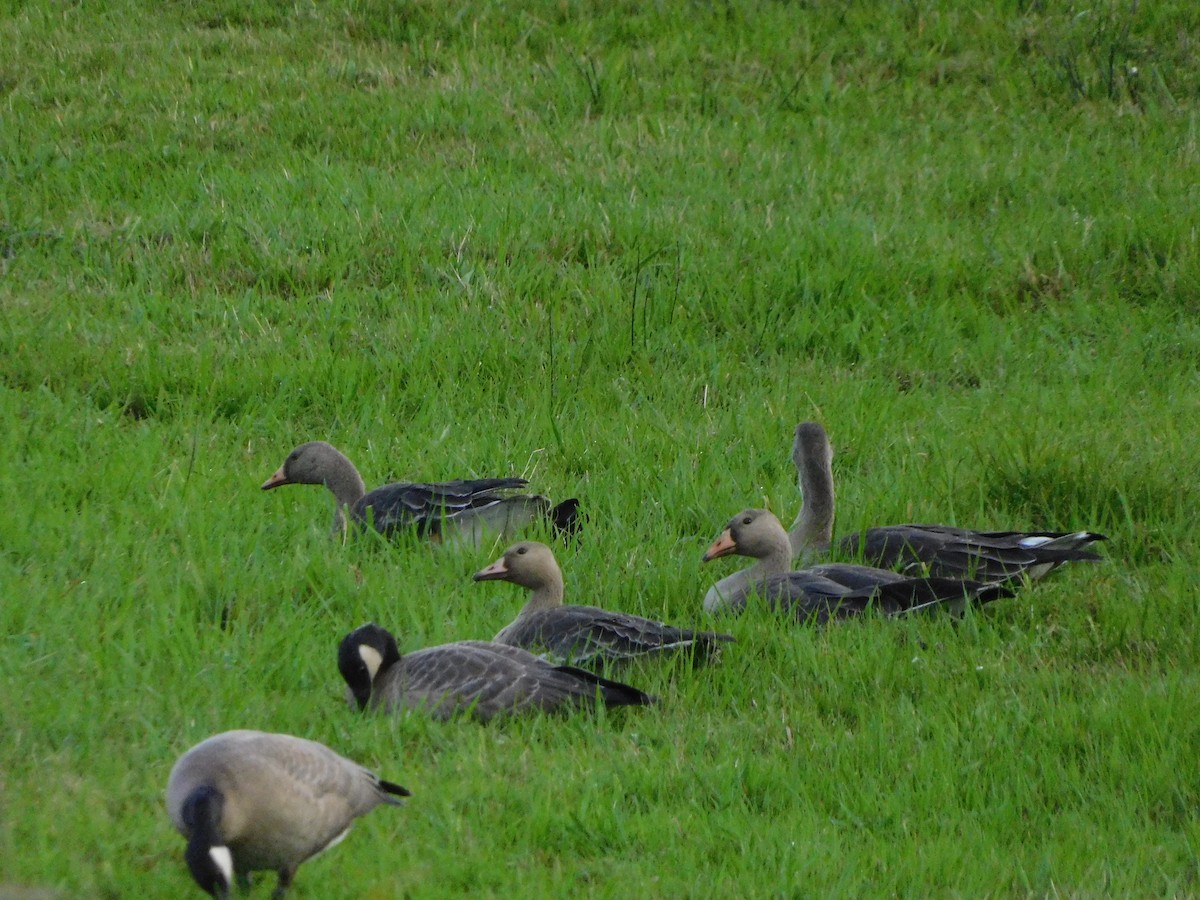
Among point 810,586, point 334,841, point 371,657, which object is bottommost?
point 810,586

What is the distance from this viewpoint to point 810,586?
659cm

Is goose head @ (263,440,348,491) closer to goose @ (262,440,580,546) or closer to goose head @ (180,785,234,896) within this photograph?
goose @ (262,440,580,546)

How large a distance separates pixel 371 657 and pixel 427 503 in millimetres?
1690

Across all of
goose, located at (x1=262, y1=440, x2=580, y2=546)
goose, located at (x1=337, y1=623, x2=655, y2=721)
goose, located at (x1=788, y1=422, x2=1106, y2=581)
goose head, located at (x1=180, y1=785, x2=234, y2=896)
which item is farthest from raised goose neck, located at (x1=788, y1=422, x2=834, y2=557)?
goose head, located at (x1=180, y1=785, x2=234, y2=896)

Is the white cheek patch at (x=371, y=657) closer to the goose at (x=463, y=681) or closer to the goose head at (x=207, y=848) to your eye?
the goose at (x=463, y=681)

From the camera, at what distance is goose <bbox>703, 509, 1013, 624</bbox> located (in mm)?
6395

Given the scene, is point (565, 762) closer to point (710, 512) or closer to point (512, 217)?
point (710, 512)

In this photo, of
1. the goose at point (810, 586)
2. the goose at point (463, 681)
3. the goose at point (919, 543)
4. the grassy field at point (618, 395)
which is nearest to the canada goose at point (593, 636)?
the grassy field at point (618, 395)

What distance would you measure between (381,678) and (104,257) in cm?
542

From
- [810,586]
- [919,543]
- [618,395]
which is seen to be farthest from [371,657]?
[618,395]

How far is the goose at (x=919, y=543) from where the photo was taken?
6.77 metres

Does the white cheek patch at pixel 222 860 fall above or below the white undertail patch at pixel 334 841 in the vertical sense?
above

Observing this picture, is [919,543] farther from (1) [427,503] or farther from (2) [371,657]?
(2) [371,657]

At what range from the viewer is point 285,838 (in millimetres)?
4246
